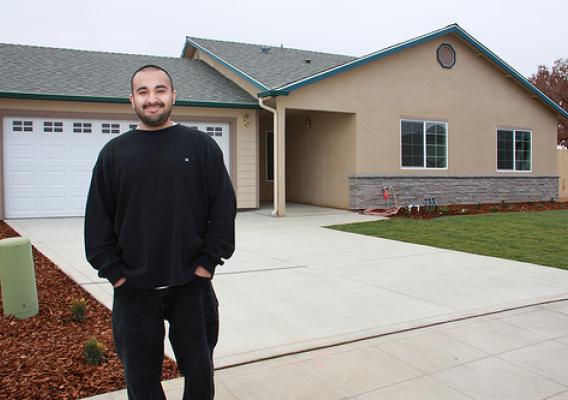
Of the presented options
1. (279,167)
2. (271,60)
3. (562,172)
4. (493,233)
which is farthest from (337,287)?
(562,172)

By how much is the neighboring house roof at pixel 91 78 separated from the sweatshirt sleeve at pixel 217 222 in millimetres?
11899

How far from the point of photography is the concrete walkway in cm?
448

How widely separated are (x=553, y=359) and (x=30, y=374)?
150 inches

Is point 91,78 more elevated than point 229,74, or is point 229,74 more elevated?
point 229,74

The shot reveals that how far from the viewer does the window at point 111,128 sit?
14102 millimetres

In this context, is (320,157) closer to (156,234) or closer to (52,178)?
(52,178)

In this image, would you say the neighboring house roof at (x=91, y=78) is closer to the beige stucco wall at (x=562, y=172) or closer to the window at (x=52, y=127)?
→ the window at (x=52, y=127)

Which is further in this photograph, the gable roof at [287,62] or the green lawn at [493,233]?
the gable roof at [287,62]

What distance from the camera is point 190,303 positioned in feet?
8.69

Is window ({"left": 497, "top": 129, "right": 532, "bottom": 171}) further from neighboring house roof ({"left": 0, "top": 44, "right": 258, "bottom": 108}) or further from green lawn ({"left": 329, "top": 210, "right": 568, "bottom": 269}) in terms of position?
neighboring house roof ({"left": 0, "top": 44, "right": 258, "bottom": 108})

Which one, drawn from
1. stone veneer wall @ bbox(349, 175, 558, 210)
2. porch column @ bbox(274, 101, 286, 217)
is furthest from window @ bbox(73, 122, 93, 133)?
stone veneer wall @ bbox(349, 175, 558, 210)

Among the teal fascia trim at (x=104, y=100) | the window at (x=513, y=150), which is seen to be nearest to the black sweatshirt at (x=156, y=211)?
the teal fascia trim at (x=104, y=100)

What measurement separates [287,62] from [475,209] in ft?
25.0

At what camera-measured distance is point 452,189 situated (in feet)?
56.4
